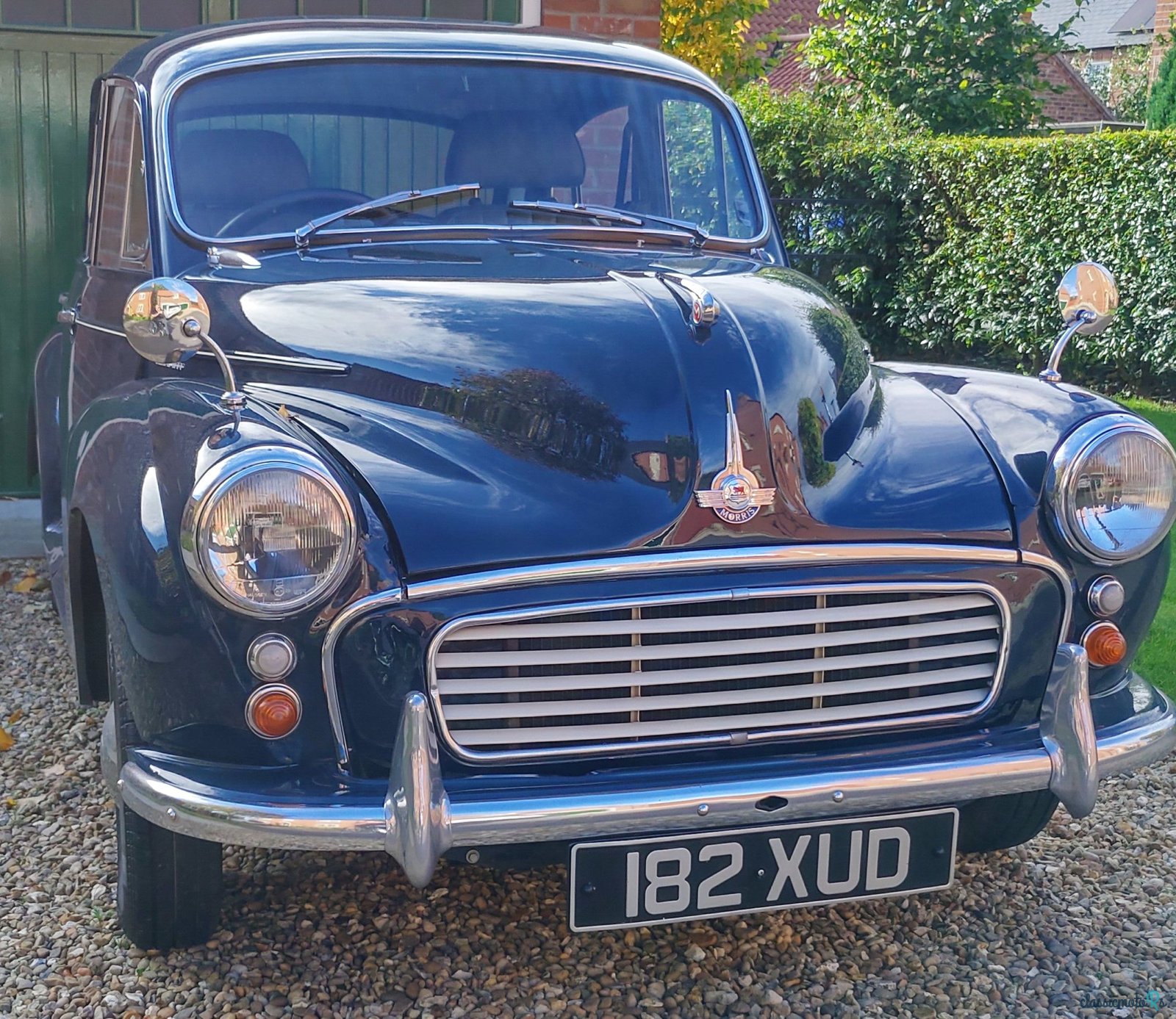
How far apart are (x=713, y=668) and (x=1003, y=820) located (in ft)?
3.44

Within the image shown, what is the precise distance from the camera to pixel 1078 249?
367 inches

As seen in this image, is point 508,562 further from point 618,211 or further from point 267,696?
point 618,211

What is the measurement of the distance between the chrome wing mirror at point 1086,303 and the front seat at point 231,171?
5.81 ft

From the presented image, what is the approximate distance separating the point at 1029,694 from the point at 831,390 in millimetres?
684

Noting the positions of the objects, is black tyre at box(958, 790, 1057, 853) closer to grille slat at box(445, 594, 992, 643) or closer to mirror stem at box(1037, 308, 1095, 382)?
grille slat at box(445, 594, 992, 643)

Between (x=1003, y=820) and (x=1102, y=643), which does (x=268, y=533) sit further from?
(x=1003, y=820)

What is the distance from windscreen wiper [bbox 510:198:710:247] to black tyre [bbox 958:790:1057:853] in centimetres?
152

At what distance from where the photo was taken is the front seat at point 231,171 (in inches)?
122

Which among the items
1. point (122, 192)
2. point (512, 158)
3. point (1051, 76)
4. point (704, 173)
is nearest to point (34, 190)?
point (122, 192)

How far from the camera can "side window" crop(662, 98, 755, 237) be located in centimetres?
351

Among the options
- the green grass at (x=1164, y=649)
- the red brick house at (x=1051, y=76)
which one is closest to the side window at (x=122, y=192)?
the green grass at (x=1164, y=649)

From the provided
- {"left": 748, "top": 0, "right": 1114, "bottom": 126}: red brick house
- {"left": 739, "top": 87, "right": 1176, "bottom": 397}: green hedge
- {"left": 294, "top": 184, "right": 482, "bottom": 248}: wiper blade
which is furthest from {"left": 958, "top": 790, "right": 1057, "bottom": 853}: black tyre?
{"left": 748, "top": 0, "right": 1114, "bottom": 126}: red brick house

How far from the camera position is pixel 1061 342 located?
9.29 ft

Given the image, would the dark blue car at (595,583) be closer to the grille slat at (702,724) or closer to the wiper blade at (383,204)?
the grille slat at (702,724)
